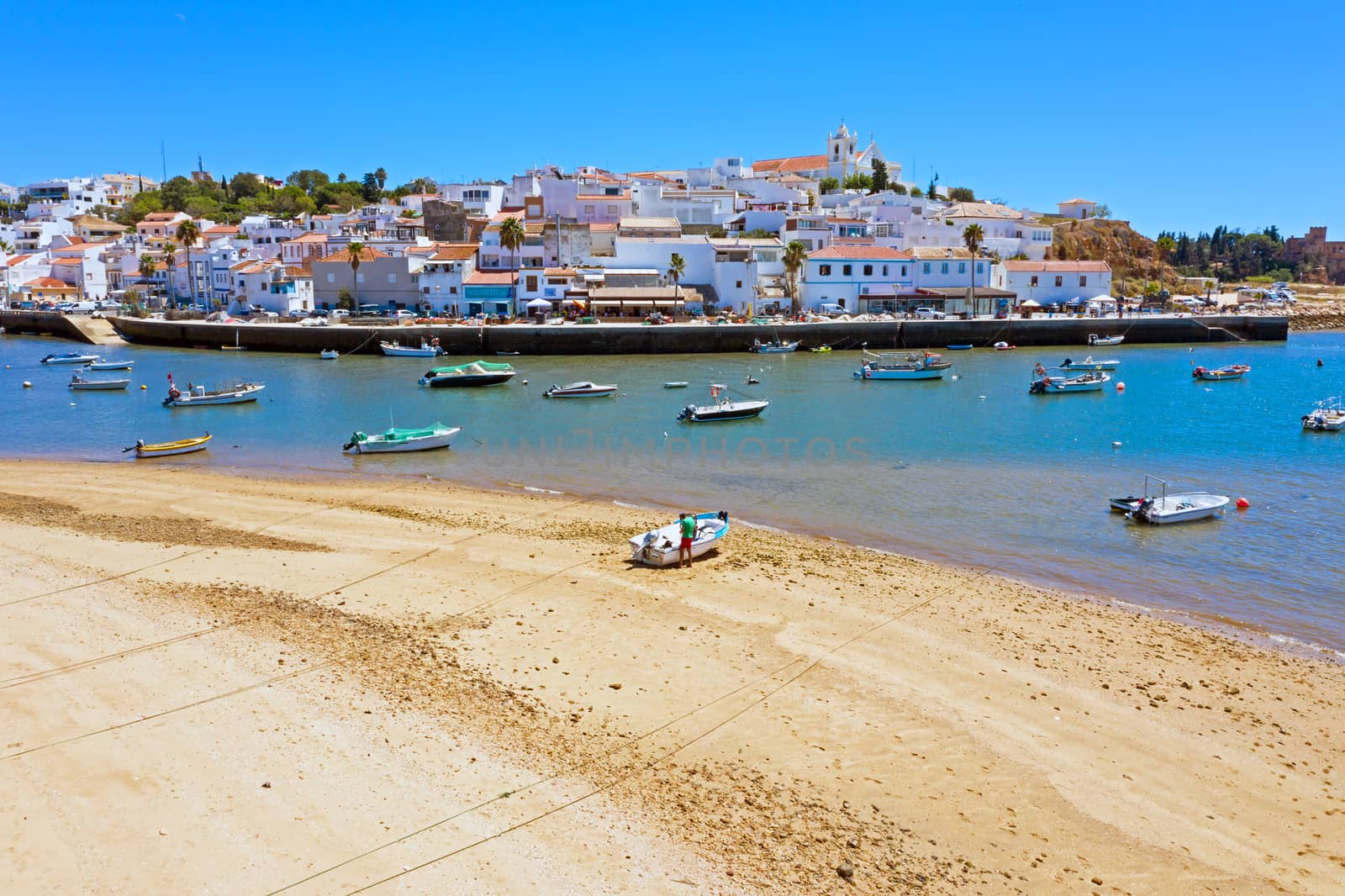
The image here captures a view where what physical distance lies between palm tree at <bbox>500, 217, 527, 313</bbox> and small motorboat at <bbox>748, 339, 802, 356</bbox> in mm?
21348

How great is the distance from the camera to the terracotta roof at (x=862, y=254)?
74188 millimetres

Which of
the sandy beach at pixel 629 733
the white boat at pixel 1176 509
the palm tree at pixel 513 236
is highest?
the palm tree at pixel 513 236

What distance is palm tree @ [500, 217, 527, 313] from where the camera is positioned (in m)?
70.1

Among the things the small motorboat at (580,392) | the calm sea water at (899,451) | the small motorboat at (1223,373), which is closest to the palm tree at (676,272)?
the calm sea water at (899,451)

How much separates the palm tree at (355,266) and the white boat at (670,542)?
60689 mm

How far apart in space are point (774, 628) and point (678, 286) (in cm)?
6088

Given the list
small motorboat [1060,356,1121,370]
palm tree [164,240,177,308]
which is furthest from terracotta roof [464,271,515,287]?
small motorboat [1060,356,1121,370]

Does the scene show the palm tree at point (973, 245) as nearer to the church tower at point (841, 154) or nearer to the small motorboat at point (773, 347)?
the small motorboat at point (773, 347)

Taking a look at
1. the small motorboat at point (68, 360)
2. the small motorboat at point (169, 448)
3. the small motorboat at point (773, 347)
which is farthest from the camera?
the small motorboat at point (773, 347)

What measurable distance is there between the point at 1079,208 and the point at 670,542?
10504 centimetres

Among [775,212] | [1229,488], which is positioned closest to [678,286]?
[775,212]

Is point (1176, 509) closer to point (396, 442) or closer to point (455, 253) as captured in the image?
point (396, 442)

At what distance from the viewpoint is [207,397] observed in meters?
42.2

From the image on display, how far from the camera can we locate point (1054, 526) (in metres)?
21.3
